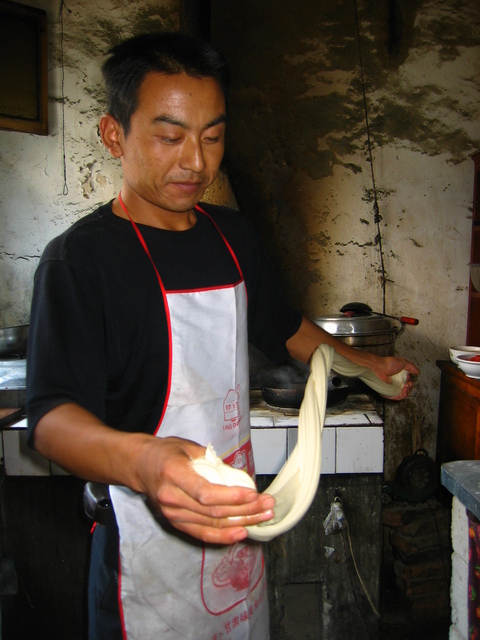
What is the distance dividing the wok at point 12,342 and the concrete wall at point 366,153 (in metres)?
1.46

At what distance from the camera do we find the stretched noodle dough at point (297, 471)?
836mm

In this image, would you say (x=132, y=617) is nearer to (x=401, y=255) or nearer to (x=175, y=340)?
(x=175, y=340)

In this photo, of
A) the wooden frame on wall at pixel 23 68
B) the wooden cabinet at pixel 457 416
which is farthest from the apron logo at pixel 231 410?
the wooden frame on wall at pixel 23 68

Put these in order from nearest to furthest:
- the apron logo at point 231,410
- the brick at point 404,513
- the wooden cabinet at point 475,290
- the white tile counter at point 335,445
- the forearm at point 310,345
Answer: the apron logo at point 231,410 < the forearm at point 310,345 < the white tile counter at point 335,445 < the brick at point 404,513 < the wooden cabinet at point 475,290

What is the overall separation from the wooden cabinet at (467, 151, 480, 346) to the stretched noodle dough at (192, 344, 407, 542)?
2.44 m

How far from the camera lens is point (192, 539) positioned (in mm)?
1333

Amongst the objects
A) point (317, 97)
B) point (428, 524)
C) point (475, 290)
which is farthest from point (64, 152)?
point (428, 524)

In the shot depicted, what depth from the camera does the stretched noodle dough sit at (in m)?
0.84

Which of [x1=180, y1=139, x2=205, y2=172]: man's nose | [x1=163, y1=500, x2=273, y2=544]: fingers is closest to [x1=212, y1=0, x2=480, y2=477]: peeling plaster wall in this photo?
[x1=180, y1=139, x2=205, y2=172]: man's nose

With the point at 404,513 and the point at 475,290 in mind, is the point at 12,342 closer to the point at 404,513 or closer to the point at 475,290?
the point at 404,513

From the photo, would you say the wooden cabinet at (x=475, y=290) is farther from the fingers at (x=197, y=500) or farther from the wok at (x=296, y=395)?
the fingers at (x=197, y=500)

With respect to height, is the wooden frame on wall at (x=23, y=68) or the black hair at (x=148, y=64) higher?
the wooden frame on wall at (x=23, y=68)

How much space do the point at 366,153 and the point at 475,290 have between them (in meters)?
1.21

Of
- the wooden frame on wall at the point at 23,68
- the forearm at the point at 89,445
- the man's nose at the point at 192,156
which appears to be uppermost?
the wooden frame on wall at the point at 23,68
